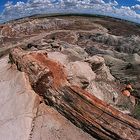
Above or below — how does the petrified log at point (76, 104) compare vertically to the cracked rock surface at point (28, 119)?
above

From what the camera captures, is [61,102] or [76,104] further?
[61,102]

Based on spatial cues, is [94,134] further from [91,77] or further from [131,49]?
[131,49]

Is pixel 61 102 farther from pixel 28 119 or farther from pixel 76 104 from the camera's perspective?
pixel 28 119

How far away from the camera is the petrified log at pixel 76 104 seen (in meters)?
11.5

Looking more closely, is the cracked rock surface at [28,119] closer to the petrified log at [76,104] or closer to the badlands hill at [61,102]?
the badlands hill at [61,102]

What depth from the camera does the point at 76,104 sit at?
1269 centimetres

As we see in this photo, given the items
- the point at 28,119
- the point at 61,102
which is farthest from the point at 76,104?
the point at 28,119

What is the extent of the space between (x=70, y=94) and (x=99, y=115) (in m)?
1.74

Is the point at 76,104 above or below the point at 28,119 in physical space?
above

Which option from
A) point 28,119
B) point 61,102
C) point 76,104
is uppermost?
point 76,104

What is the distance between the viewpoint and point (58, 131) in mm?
12234

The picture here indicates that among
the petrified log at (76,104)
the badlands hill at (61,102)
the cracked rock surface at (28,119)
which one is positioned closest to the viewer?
the petrified log at (76,104)

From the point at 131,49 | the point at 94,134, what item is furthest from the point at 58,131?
the point at 131,49

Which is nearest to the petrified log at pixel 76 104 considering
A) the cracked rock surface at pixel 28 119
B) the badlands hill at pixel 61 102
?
the badlands hill at pixel 61 102
